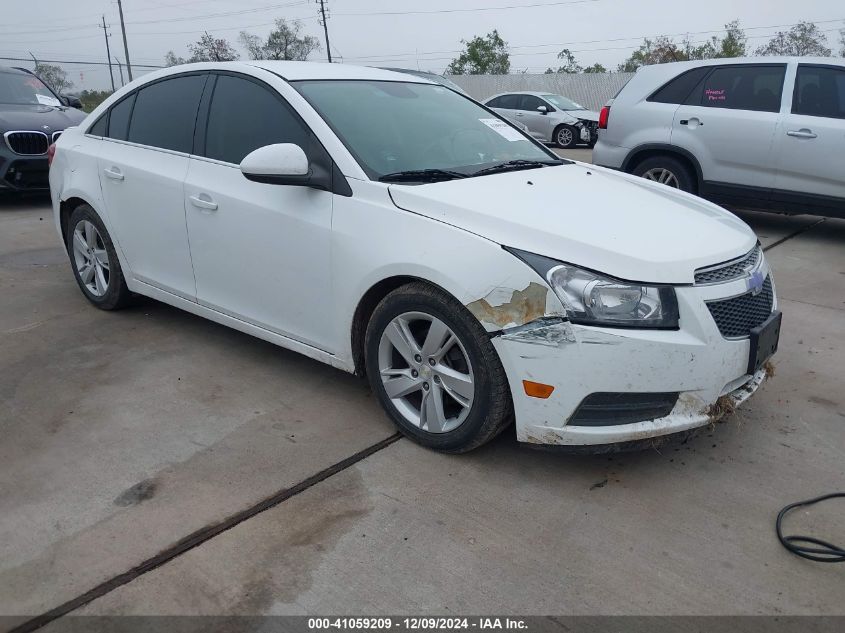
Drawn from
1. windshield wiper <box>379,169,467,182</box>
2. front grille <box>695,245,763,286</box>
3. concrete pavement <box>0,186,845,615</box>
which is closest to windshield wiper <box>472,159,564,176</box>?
windshield wiper <box>379,169,467,182</box>

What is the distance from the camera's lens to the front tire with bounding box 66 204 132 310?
4.73m

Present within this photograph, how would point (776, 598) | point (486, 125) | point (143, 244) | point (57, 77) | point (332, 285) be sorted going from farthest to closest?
1. point (57, 77)
2. point (143, 244)
3. point (486, 125)
4. point (332, 285)
5. point (776, 598)

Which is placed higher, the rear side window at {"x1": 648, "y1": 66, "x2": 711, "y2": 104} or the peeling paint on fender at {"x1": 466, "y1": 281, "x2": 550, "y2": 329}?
the rear side window at {"x1": 648, "y1": 66, "x2": 711, "y2": 104}

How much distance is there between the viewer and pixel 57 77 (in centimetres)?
5378

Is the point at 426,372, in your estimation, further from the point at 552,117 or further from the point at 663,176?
the point at 552,117

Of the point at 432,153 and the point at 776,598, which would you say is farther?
the point at 432,153

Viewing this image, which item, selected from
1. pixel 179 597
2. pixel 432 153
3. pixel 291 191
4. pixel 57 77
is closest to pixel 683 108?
pixel 432 153

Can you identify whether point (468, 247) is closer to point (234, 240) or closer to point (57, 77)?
point (234, 240)

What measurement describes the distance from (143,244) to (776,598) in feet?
12.1

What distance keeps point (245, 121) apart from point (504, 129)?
144 cm

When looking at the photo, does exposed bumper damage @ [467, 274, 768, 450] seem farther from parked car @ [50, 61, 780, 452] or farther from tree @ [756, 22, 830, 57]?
tree @ [756, 22, 830, 57]

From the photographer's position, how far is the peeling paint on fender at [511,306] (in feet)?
8.95

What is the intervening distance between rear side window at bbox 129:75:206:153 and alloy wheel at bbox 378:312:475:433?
5.91 ft

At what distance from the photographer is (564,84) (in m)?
35.5
